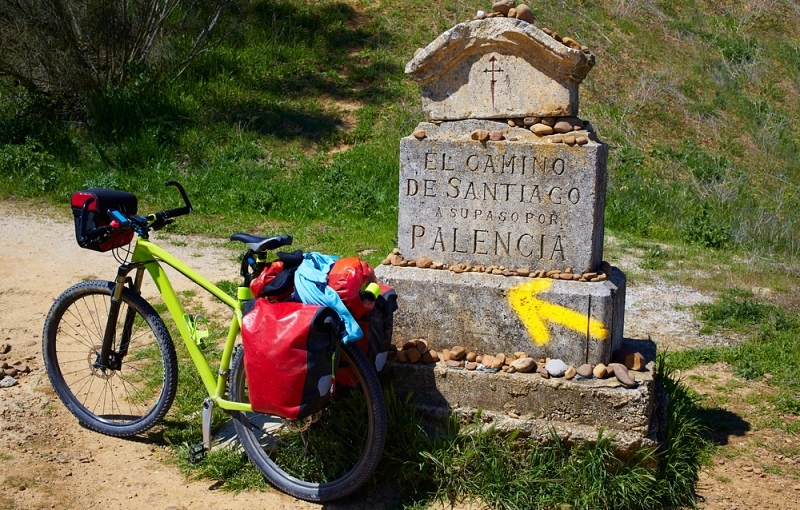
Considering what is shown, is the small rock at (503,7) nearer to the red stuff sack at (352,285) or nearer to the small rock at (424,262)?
the small rock at (424,262)

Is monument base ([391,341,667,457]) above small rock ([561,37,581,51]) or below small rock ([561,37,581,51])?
below

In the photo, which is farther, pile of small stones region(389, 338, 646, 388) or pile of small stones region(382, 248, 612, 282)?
pile of small stones region(382, 248, 612, 282)

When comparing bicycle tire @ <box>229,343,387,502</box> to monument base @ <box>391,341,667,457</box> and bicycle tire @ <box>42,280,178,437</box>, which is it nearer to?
monument base @ <box>391,341,667,457</box>

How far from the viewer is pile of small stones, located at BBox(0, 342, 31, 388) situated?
4.67m

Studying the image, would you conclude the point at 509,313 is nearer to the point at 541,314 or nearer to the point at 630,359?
the point at 541,314

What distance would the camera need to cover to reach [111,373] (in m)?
4.18

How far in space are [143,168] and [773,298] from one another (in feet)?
21.6

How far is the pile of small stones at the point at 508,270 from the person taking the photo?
4023 mm

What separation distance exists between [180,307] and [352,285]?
0.93 m

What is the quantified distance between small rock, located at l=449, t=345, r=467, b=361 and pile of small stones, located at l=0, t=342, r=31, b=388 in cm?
250

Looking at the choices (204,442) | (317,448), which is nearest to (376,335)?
(317,448)

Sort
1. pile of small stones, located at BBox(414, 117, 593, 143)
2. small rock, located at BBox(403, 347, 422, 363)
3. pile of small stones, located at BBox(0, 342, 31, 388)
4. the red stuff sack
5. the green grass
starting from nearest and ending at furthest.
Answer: the red stuff sack, pile of small stones, located at BBox(414, 117, 593, 143), small rock, located at BBox(403, 347, 422, 363), pile of small stones, located at BBox(0, 342, 31, 388), the green grass

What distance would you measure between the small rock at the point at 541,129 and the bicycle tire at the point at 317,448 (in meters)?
1.48

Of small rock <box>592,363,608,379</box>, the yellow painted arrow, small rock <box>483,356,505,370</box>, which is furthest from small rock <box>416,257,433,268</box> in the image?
small rock <box>592,363,608,379</box>
